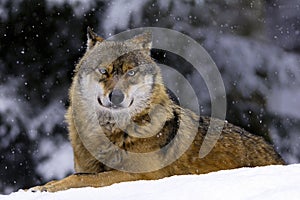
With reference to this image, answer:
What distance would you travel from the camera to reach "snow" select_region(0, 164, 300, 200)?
121 inches

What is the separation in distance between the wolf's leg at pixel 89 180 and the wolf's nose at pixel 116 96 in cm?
64

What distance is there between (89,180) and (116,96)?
0.81 m

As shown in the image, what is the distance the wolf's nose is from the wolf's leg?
25.2 inches

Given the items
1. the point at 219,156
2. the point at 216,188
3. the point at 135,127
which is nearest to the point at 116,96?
the point at 135,127

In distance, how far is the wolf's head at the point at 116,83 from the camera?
18.0 feet

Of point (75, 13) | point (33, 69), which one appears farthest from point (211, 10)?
point (33, 69)

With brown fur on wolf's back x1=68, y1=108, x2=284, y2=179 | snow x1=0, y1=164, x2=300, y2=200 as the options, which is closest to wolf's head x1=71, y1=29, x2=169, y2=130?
brown fur on wolf's back x1=68, y1=108, x2=284, y2=179

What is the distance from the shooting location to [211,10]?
318 inches

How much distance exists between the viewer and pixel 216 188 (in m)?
3.18

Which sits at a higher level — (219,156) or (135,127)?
(135,127)

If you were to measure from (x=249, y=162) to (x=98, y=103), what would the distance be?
55.1 inches

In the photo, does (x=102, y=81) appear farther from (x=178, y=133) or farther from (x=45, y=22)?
(x=45, y=22)

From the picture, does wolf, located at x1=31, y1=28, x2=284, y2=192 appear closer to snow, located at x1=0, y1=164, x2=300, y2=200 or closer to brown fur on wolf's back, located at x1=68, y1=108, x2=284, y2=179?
brown fur on wolf's back, located at x1=68, y1=108, x2=284, y2=179

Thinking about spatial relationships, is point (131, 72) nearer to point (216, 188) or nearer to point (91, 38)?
point (91, 38)
